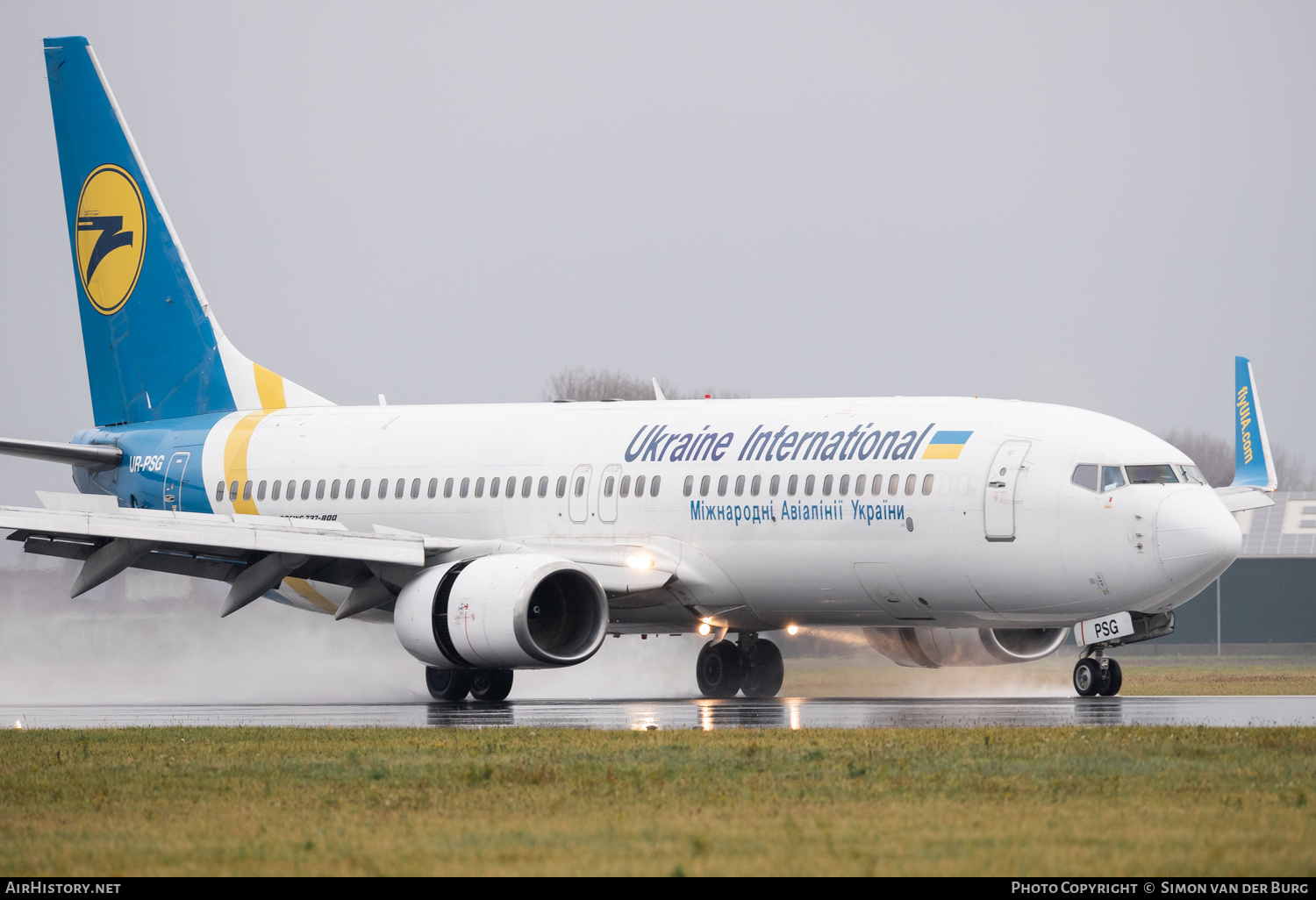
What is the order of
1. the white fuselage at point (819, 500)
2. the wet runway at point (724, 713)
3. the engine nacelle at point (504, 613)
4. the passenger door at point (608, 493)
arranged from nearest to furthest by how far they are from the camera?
1. the wet runway at point (724, 713)
2. the white fuselage at point (819, 500)
3. the engine nacelle at point (504, 613)
4. the passenger door at point (608, 493)

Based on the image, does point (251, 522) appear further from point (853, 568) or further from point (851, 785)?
point (851, 785)

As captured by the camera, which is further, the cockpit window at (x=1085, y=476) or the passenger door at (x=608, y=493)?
the passenger door at (x=608, y=493)

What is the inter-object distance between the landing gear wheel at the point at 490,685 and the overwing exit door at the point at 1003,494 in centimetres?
752

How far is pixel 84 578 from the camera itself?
82.4ft

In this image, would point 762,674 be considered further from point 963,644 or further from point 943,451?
point 943,451

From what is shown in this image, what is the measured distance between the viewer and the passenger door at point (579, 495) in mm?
26375

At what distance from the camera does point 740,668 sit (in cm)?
2802

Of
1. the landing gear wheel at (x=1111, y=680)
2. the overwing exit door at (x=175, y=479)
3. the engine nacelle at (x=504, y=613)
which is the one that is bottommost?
the landing gear wheel at (x=1111, y=680)

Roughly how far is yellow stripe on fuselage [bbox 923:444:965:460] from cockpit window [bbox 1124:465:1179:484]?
2068 millimetres

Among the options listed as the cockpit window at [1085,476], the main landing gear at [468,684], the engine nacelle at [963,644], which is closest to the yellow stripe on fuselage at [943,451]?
the cockpit window at [1085,476]

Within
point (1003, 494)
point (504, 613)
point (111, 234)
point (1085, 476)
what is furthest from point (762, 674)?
point (111, 234)

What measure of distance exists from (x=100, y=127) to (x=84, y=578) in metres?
10.5

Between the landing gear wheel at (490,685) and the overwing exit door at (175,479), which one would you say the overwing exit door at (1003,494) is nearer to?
the landing gear wheel at (490,685)

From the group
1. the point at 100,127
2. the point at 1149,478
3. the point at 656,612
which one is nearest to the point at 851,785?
the point at 1149,478
